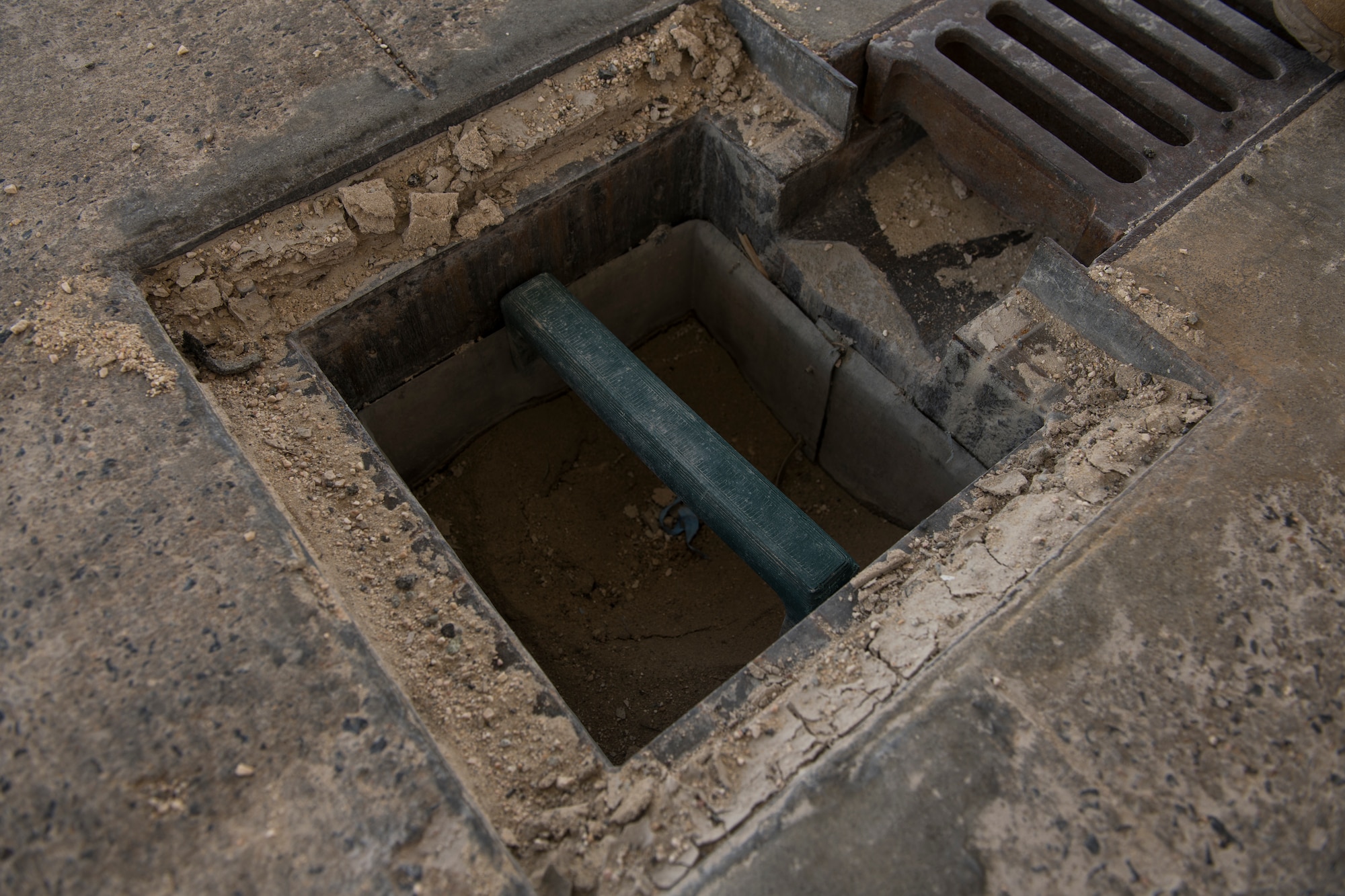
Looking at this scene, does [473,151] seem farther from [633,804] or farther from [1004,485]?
[633,804]

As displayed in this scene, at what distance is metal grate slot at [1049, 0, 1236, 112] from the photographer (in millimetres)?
3018

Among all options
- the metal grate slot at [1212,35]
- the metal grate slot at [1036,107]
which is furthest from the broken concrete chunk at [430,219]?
the metal grate slot at [1212,35]

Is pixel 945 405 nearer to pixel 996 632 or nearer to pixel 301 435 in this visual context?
pixel 996 632

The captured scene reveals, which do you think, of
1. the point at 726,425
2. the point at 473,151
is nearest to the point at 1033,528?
the point at 726,425

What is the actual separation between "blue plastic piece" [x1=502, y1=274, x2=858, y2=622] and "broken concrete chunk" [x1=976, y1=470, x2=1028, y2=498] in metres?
0.45

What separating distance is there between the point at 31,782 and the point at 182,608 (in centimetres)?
42

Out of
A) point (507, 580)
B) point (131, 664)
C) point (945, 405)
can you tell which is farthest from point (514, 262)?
point (131, 664)

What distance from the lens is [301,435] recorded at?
8.25 feet

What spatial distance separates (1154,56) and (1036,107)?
0.45 meters

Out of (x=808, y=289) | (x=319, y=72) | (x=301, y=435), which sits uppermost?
(x=319, y=72)

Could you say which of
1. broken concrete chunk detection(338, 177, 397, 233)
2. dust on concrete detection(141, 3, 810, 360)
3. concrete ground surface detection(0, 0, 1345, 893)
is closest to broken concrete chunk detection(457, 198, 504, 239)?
dust on concrete detection(141, 3, 810, 360)

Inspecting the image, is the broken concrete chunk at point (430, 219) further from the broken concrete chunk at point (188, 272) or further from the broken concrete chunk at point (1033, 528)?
the broken concrete chunk at point (1033, 528)

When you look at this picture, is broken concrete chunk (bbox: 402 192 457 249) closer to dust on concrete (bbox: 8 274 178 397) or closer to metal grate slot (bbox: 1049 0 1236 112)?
dust on concrete (bbox: 8 274 178 397)

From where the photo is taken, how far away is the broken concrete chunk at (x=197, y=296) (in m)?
2.64
